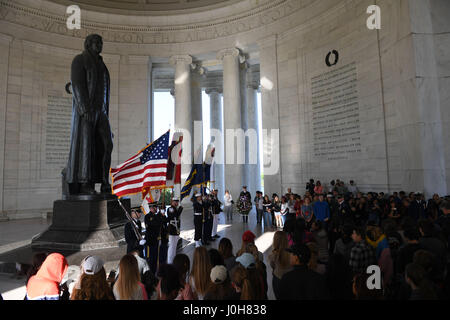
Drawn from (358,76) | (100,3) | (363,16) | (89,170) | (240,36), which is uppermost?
(100,3)

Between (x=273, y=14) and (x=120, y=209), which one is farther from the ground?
(x=273, y=14)

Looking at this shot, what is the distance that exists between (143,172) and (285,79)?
14216 millimetres

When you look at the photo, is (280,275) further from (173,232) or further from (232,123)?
(232,123)

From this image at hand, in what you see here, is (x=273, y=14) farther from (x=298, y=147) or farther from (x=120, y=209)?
(x=120, y=209)

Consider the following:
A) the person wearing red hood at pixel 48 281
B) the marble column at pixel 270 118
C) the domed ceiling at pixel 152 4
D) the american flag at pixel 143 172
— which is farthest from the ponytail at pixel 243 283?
the domed ceiling at pixel 152 4

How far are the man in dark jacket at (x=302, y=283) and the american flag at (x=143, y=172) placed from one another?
4727mm

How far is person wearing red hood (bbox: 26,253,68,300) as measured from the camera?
316 cm

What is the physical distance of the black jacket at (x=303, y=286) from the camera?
9.39ft

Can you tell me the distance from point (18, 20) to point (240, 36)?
13.9 metres

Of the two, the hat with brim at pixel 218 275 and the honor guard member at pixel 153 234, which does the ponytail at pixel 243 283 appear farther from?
the honor guard member at pixel 153 234

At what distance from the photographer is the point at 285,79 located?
19.4 m

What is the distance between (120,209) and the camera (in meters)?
7.48

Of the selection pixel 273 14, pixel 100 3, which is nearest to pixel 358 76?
pixel 273 14
